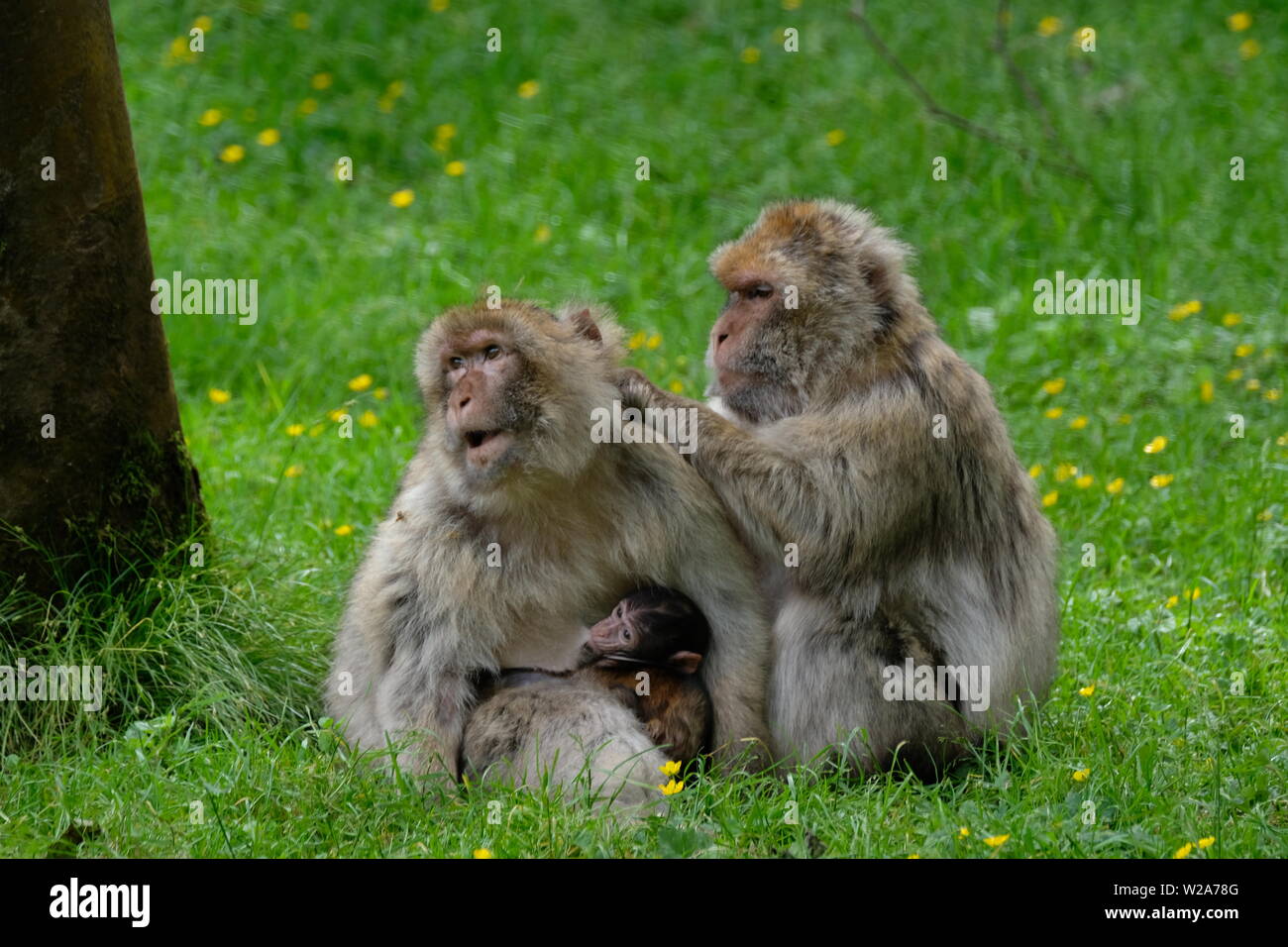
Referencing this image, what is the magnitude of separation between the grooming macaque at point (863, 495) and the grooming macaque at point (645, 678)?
0.88 feet

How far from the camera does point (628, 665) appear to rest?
5258 millimetres

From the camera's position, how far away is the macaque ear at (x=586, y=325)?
17.7 feet

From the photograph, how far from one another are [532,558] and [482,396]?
23.2 inches

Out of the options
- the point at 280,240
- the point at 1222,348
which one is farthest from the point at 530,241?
the point at 1222,348

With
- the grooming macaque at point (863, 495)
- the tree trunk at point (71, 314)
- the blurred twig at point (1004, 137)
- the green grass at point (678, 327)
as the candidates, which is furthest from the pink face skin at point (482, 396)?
the blurred twig at point (1004, 137)

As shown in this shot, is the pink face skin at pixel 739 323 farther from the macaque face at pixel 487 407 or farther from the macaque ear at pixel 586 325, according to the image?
the macaque face at pixel 487 407

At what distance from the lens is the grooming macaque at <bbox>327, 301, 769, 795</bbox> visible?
16.6 feet

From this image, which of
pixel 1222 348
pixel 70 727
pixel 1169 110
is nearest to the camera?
pixel 70 727

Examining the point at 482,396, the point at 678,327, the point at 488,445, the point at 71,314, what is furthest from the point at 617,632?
the point at 678,327

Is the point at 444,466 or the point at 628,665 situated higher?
the point at 444,466

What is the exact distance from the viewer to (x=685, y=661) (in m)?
5.29

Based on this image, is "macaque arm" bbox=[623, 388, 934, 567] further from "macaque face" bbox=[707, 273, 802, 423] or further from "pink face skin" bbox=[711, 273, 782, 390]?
"pink face skin" bbox=[711, 273, 782, 390]

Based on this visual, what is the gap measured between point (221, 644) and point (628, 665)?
144 cm
